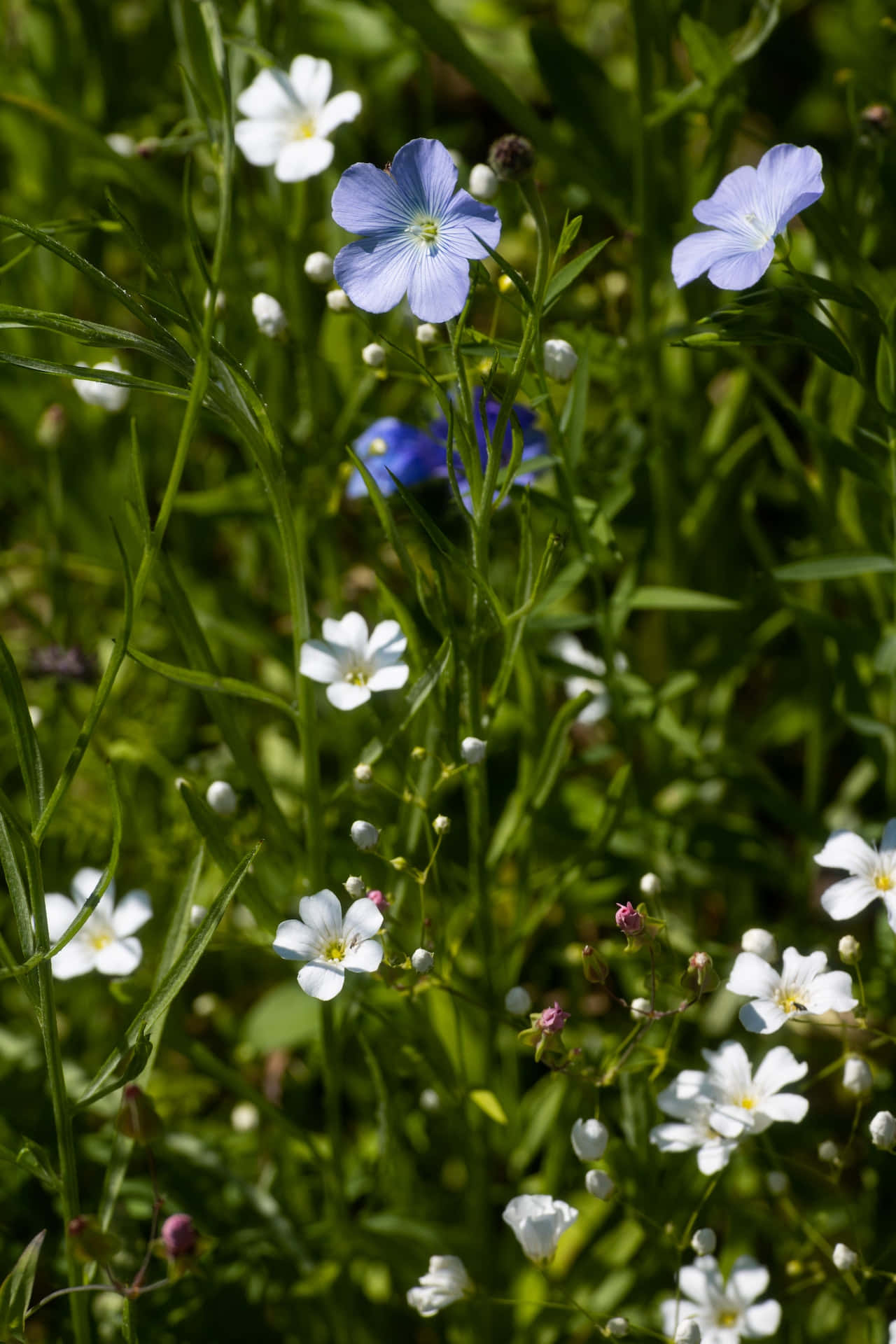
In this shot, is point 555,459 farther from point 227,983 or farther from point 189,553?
point 227,983

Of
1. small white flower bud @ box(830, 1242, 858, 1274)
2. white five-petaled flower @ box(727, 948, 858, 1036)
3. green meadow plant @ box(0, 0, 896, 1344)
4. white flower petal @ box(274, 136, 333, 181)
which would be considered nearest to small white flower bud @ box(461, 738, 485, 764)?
green meadow plant @ box(0, 0, 896, 1344)

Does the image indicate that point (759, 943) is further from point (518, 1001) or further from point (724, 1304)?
point (724, 1304)

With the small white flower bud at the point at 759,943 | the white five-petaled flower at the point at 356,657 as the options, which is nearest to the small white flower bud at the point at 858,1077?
the small white flower bud at the point at 759,943

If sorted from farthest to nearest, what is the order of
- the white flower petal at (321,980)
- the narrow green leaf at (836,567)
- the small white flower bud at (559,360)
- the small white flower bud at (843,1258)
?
the narrow green leaf at (836,567) < the small white flower bud at (559,360) < the small white flower bud at (843,1258) < the white flower petal at (321,980)

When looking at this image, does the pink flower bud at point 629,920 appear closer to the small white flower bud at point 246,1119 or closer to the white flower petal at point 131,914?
the white flower petal at point 131,914

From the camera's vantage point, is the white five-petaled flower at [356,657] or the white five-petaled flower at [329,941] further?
the white five-petaled flower at [356,657]

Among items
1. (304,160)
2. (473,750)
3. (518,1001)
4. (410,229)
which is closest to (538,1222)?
(518,1001)
